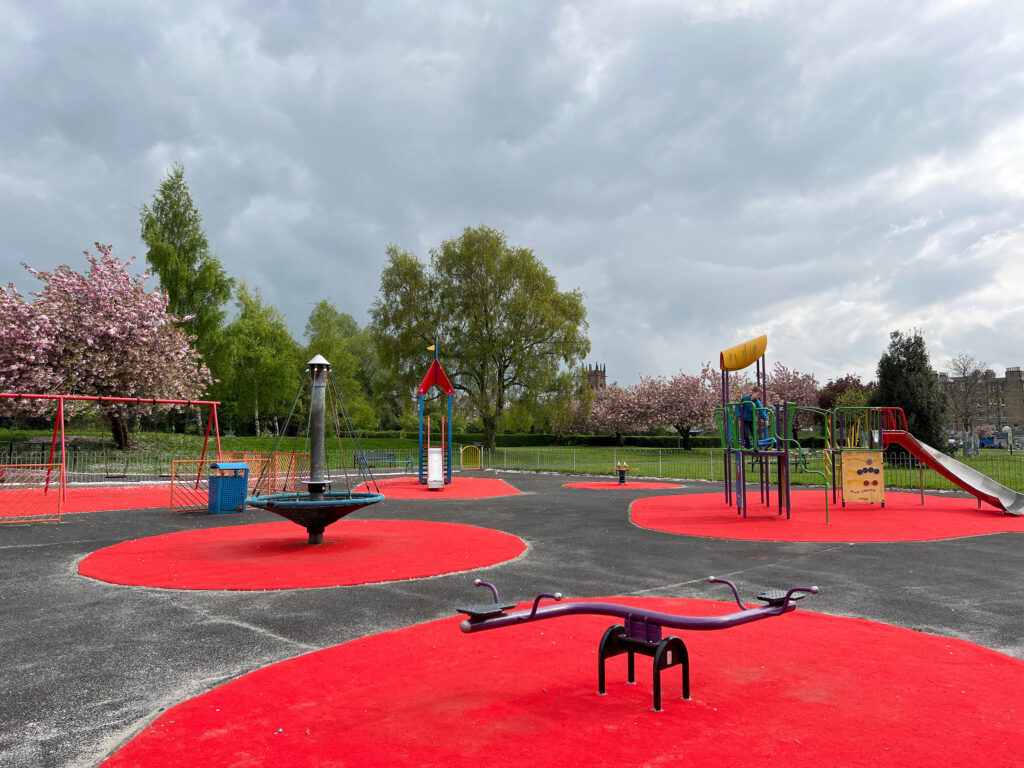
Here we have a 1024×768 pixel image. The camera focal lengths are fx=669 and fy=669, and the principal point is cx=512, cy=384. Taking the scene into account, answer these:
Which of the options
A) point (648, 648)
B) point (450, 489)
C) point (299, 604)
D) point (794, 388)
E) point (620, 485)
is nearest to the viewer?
point (648, 648)

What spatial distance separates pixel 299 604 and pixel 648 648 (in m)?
4.14

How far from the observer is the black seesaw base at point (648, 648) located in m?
4.10

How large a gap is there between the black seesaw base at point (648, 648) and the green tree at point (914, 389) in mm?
33421

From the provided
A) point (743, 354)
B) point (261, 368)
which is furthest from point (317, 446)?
point (261, 368)

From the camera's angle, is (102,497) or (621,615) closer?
(621,615)

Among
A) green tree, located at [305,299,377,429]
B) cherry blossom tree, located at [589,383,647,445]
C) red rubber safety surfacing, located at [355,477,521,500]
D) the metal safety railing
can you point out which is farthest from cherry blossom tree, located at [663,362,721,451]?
red rubber safety surfacing, located at [355,477,521,500]

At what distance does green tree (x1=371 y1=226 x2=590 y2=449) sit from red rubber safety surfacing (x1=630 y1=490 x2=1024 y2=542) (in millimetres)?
27777

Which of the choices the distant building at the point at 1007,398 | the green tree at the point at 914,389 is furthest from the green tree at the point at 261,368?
the distant building at the point at 1007,398

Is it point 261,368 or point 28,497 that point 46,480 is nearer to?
point 28,497

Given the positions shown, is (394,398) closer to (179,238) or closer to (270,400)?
(270,400)

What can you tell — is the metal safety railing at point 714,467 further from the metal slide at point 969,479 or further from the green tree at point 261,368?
the green tree at point 261,368

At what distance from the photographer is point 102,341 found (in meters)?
32.4

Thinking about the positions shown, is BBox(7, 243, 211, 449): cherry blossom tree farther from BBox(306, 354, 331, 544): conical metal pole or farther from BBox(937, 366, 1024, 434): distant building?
BBox(937, 366, 1024, 434): distant building

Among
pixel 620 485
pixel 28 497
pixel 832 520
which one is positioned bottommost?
pixel 620 485
